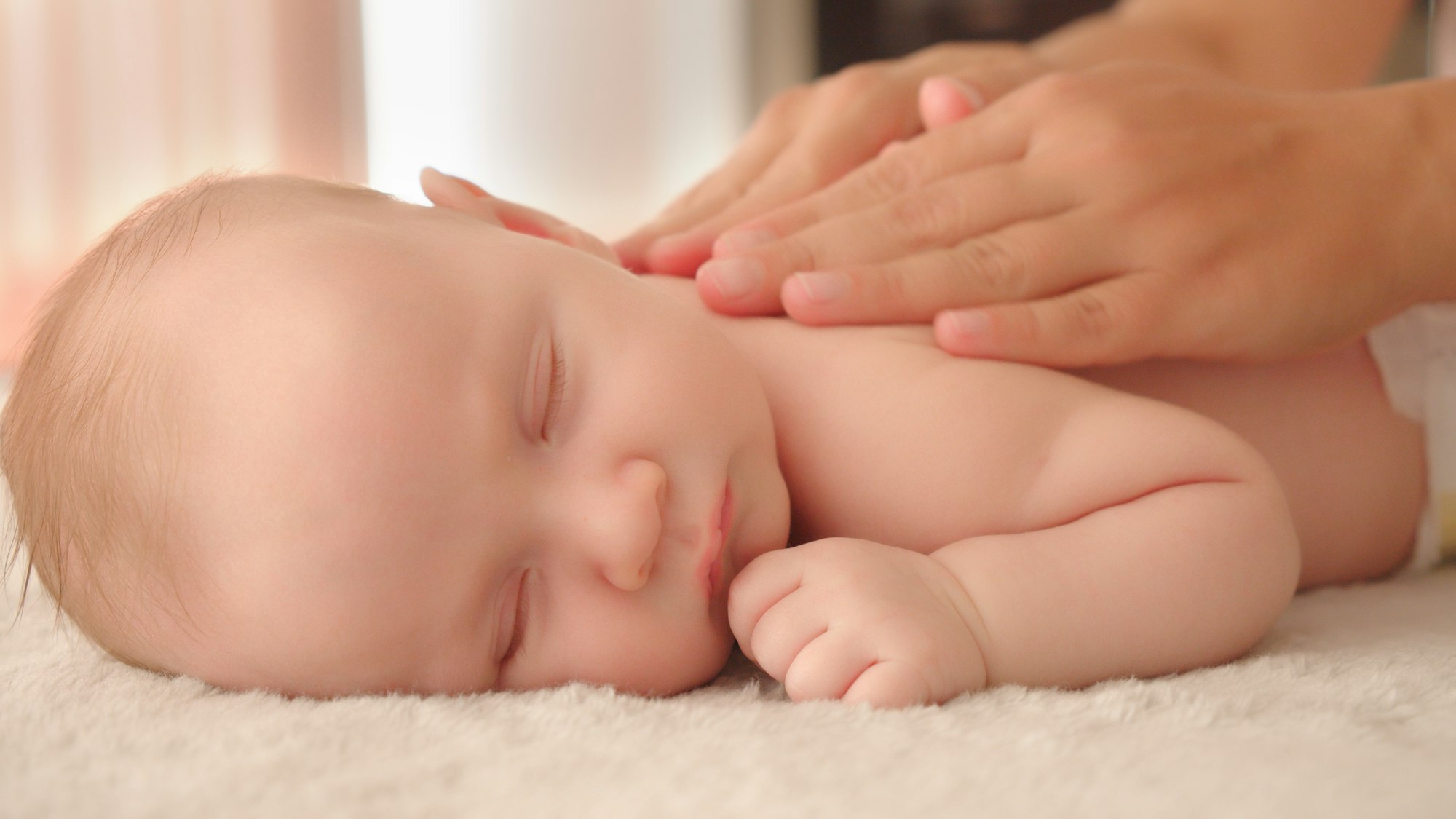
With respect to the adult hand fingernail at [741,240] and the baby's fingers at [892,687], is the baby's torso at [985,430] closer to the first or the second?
the adult hand fingernail at [741,240]

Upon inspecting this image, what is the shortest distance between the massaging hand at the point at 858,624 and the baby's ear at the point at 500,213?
0.41 metres

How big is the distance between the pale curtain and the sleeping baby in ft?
13.3

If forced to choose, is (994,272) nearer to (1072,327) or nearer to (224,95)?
(1072,327)

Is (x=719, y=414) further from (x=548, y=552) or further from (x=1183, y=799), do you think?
(x=1183, y=799)

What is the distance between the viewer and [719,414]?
874 millimetres

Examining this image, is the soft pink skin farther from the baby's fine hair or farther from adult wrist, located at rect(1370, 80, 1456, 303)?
adult wrist, located at rect(1370, 80, 1456, 303)

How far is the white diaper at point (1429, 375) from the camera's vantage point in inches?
45.6

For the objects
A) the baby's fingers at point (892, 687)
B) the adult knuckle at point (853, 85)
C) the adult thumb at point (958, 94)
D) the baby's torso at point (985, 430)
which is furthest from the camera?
the adult knuckle at point (853, 85)

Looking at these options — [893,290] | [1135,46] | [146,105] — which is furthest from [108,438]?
[146,105]

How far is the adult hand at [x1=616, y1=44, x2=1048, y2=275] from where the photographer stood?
4.32ft

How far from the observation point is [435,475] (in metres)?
0.77

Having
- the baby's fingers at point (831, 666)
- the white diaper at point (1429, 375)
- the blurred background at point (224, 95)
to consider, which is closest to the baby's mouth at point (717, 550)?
the baby's fingers at point (831, 666)

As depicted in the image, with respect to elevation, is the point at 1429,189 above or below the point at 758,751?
above

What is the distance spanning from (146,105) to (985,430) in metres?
4.93
